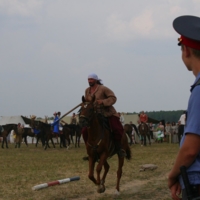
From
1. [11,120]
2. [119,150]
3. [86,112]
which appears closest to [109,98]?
[86,112]

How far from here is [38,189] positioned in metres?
10.4

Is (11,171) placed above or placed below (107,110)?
below

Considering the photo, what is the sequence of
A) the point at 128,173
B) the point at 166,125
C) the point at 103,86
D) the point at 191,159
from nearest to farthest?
the point at 191,159
the point at 103,86
the point at 128,173
the point at 166,125

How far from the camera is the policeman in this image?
9.33ft

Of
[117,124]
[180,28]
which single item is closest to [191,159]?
[180,28]

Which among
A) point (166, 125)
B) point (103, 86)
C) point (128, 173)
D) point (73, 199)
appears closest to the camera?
point (73, 199)

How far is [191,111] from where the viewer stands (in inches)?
113

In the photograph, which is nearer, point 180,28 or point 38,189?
point 180,28

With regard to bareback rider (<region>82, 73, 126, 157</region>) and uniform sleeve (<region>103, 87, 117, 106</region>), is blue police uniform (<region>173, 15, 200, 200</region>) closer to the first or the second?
bareback rider (<region>82, 73, 126, 157</region>)

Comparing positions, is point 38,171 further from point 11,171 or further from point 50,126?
point 50,126

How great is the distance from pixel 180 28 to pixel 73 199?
6.99m

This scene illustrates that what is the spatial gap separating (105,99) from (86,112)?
26.4 inches

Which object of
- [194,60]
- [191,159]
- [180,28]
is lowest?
[191,159]

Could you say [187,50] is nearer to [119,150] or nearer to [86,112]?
[86,112]
